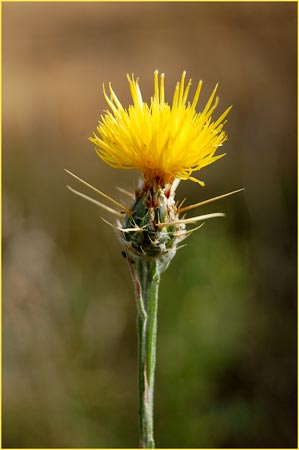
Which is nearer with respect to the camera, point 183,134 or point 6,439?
point 183,134

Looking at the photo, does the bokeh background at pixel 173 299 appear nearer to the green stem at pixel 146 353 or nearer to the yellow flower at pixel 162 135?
the green stem at pixel 146 353

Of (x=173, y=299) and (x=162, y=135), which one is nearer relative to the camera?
(x=162, y=135)

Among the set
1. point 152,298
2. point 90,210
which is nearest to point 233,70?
point 90,210

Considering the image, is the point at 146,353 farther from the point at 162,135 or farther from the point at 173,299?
the point at 173,299

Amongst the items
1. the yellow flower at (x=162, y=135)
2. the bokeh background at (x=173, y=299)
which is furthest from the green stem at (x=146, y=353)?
the bokeh background at (x=173, y=299)

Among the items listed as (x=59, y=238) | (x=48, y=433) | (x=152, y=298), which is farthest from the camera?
(x=59, y=238)

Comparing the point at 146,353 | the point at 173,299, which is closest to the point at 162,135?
the point at 146,353

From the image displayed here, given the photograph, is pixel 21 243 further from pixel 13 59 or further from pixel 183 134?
pixel 13 59
